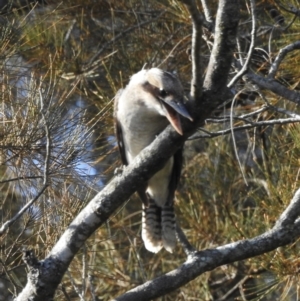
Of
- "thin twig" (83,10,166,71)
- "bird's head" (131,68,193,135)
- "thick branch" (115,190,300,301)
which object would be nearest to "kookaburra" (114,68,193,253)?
"bird's head" (131,68,193,135)

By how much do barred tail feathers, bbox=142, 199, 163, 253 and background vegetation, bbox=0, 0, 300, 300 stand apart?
7 cm

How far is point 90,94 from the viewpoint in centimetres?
395

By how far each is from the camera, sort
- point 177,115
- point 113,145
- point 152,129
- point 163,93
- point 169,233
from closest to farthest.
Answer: point 177,115 < point 163,93 < point 152,129 < point 169,233 < point 113,145

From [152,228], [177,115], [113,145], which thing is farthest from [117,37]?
[177,115]

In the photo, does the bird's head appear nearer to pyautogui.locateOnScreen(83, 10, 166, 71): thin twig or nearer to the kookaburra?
the kookaburra

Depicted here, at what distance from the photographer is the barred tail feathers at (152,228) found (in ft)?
10.6

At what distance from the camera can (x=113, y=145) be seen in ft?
12.5

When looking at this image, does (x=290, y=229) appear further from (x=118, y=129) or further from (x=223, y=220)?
(x=223, y=220)

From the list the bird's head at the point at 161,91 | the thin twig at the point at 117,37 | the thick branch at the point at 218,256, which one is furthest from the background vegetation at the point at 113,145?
the thick branch at the point at 218,256

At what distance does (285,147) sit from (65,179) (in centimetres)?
124

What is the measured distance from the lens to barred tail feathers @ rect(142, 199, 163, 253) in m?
3.25

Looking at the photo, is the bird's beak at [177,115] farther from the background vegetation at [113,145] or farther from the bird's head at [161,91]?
the background vegetation at [113,145]

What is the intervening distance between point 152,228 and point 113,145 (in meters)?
0.63

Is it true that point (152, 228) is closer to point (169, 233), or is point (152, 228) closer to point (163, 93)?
point (169, 233)
